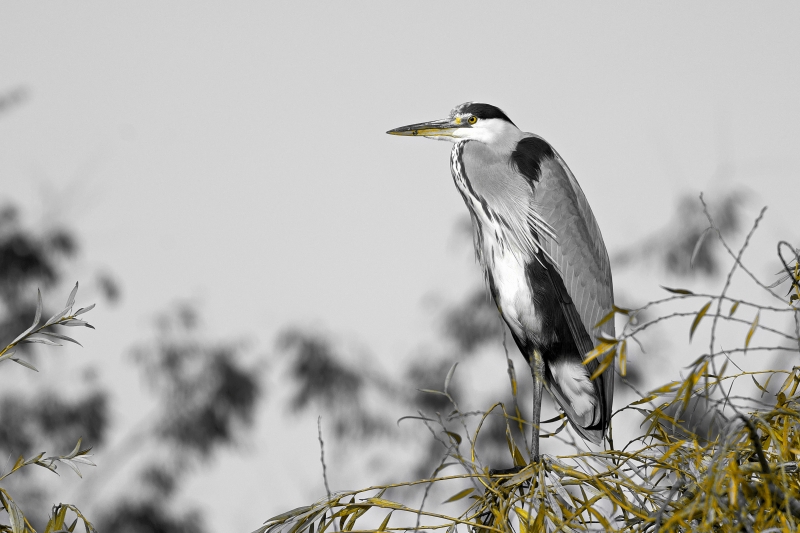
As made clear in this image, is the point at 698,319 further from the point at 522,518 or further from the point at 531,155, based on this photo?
the point at 531,155

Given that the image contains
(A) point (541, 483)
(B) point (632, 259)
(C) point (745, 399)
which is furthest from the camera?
(B) point (632, 259)

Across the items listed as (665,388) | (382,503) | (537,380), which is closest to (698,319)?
(665,388)

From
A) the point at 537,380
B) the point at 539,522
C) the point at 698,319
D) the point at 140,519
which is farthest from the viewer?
the point at 140,519

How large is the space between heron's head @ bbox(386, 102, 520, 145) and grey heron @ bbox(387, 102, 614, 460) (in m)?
0.07

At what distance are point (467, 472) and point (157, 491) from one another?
24.5 ft

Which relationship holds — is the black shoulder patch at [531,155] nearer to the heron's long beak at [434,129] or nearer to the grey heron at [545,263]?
the grey heron at [545,263]

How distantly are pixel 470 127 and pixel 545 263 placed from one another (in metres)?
0.58

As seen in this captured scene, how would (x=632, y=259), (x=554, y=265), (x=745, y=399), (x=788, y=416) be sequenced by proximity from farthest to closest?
(x=632, y=259) → (x=554, y=265) → (x=788, y=416) → (x=745, y=399)

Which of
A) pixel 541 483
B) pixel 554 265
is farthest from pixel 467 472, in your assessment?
pixel 554 265

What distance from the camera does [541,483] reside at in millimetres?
1258

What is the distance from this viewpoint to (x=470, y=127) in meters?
2.94

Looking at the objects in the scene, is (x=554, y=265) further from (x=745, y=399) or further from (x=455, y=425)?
(x=455, y=425)

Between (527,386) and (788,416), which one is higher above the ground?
(788,416)

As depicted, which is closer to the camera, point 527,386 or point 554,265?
point 554,265
